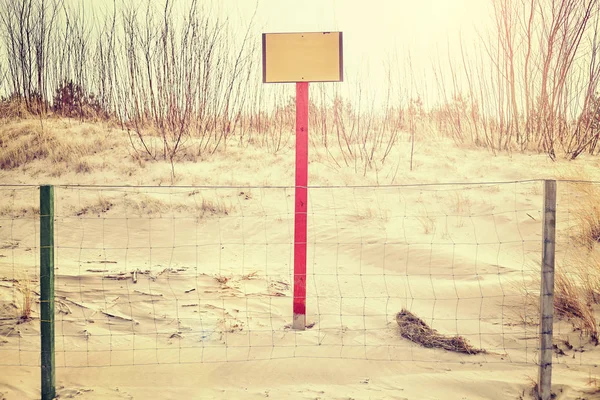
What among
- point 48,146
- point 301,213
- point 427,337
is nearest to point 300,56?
point 301,213

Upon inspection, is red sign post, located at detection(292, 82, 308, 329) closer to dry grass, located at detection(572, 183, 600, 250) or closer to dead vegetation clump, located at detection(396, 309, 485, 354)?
dead vegetation clump, located at detection(396, 309, 485, 354)

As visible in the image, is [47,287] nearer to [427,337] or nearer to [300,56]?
[300,56]

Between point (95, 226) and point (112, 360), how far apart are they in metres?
4.69

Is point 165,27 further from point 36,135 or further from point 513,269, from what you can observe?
point 513,269

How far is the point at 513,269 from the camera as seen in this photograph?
570cm

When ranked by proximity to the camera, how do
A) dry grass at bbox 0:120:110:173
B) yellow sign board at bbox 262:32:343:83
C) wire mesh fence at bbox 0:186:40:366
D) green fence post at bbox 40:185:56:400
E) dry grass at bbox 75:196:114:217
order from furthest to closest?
1. dry grass at bbox 0:120:110:173
2. dry grass at bbox 75:196:114:217
3. yellow sign board at bbox 262:32:343:83
4. wire mesh fence at bbox 0:186:40:366
5. green fence post at bbox 40:185:56:400

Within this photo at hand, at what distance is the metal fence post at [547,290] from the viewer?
10.2 ft

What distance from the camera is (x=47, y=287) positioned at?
312 centimetres

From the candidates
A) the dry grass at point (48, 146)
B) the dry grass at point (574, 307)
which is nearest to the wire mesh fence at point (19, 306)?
the dry grass at point (48, 146)

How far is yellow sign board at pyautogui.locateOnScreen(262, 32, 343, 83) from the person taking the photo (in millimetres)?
4227

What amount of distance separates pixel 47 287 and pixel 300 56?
2.48 m

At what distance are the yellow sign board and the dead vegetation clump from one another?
2013 millimetres

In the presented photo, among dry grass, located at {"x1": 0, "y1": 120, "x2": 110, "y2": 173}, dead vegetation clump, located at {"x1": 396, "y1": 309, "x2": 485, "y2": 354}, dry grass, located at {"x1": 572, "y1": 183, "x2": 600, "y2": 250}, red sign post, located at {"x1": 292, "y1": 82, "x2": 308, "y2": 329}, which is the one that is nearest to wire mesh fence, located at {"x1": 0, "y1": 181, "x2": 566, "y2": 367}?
dead vegetation clump, located at {"x1": 396, "y1": 309, "x2": 485, "y2": 354}

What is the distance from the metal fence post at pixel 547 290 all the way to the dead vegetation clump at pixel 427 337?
0.79 m
